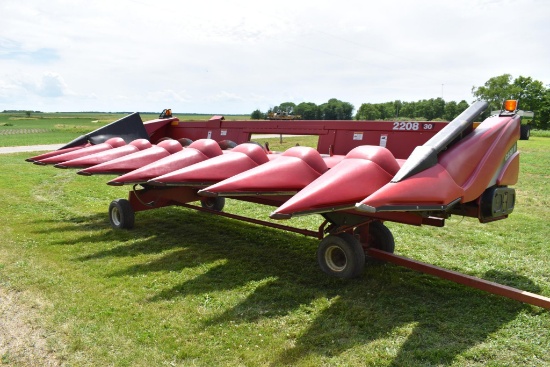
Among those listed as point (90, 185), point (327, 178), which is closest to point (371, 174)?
point (327, 178)

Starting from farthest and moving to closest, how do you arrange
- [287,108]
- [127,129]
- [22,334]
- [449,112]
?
1. [449,112]
2. [127,129]
3. [287,108]
4. [22,334]

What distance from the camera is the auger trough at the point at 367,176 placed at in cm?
325

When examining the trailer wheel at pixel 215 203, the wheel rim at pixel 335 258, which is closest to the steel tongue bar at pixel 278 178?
the wheel rim at pixel 335 258

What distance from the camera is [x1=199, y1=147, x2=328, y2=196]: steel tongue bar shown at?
12.5ft

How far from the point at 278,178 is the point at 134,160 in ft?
8.38

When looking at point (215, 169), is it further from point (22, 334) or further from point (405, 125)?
point (22, 334)

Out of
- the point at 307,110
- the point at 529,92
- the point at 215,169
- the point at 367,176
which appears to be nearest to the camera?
the point at 367,176

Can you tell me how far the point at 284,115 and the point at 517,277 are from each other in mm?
3991

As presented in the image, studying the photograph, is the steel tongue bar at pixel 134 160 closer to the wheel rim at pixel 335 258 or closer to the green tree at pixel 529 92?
the wheel rim at pixel 335 258

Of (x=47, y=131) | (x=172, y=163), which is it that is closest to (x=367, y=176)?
(x=172, y=163)

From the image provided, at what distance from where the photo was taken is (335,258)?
4328 mm

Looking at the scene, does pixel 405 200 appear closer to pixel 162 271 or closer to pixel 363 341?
pixel 363 341

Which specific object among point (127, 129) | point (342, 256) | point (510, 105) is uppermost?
point (510, 105)

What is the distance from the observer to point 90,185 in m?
10.7
